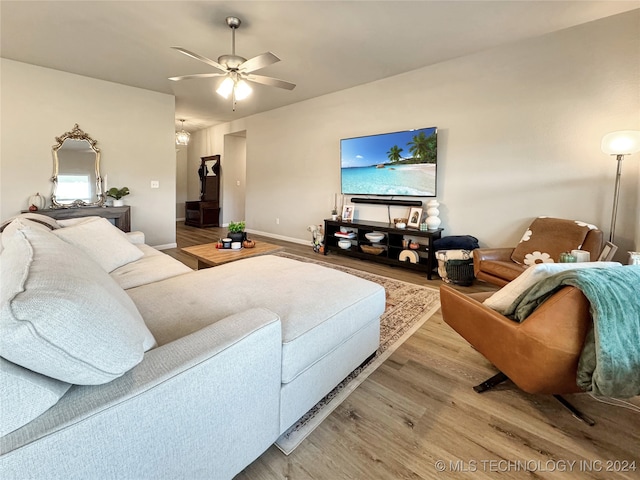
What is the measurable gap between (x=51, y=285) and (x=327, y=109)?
506 centimetres

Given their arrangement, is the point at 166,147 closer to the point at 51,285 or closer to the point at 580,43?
the point at 51,285

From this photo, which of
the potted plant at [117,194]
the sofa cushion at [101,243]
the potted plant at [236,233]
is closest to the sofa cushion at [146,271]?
the sofa cushion at [101,243]

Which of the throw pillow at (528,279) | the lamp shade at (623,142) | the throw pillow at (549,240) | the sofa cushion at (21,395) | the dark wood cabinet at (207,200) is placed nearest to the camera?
the sofa cushion at (21,395)

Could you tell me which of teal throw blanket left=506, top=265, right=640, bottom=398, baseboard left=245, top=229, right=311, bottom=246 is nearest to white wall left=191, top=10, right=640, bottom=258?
baseboard left=245, top=229, right=311, bottom=246

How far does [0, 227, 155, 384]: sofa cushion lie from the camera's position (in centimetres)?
62

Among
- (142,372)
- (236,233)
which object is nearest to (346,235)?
(236,233)

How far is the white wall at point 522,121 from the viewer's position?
2832 millimetres

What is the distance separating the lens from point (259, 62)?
8.50ft

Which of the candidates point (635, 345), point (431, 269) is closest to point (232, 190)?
point (431, 269)

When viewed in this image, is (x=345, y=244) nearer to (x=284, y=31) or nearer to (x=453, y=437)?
(x=284, y=31)

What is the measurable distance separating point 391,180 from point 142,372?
4.03 metres

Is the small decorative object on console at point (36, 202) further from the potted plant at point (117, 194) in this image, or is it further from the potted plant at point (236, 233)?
the potted plant at point (236, 233)

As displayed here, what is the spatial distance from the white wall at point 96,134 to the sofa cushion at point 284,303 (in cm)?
386

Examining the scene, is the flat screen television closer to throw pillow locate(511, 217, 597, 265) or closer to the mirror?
throw pillow locate(511, 217, 597, 265)
